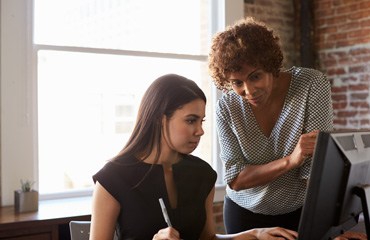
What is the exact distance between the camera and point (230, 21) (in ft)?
12.1

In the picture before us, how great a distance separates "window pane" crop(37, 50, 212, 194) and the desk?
521 mm

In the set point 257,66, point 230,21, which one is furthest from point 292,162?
point 230,21

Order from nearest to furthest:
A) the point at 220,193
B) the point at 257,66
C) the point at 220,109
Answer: the point at 257,66 < the point at 220,109 < the point at 220,193

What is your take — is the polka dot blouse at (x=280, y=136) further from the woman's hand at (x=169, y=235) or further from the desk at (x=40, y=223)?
the desk at (x=40, y=223)

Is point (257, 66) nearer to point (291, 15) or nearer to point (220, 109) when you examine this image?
point (220, 109)

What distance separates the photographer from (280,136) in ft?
6.40

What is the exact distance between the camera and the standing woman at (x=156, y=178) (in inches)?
64.4

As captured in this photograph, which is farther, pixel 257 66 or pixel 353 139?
pixel 257 66

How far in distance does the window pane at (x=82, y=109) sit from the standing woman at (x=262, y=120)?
4.73 ft

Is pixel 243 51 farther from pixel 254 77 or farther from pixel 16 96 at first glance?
pixel 16 96

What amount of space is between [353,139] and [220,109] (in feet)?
2.76

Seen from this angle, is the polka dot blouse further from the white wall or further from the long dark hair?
the white wall

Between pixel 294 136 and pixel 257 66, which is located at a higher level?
pixel 257 66

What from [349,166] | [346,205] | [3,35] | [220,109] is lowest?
[346,205]
